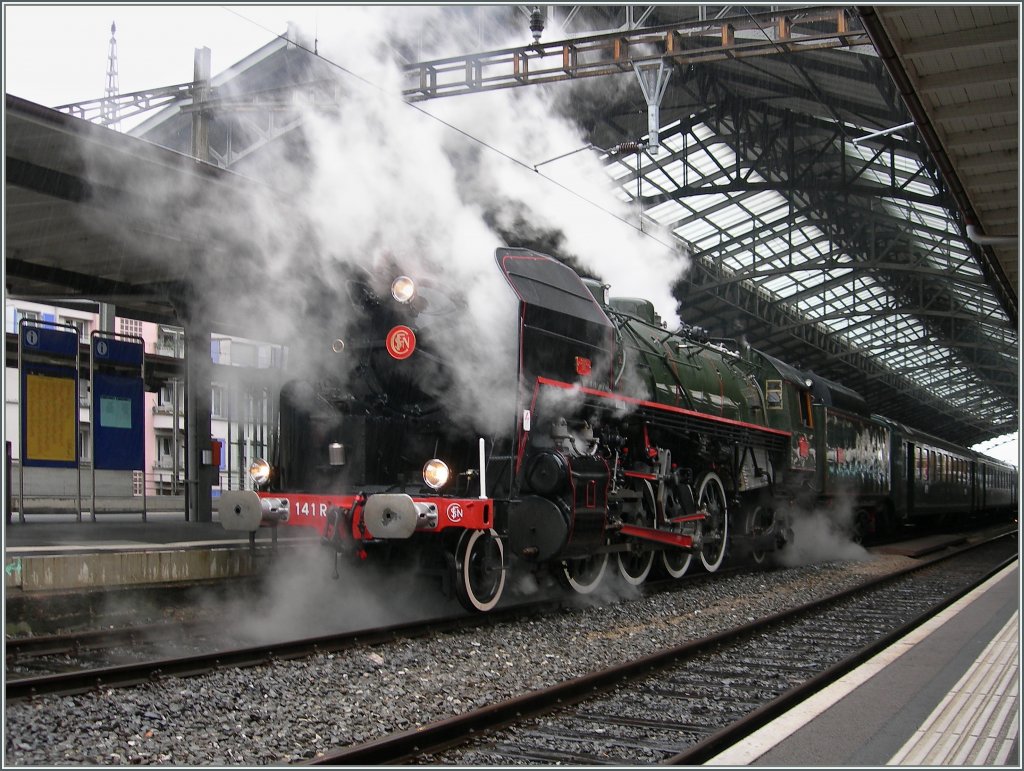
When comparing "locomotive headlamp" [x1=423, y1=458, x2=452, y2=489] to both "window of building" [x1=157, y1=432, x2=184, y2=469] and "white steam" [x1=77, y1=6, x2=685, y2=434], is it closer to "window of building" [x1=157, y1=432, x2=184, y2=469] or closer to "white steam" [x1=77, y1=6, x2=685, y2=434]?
"white steam" [x1=77, y1=6, x2=685, y2=434]

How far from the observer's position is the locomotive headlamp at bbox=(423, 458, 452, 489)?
22.7 ft

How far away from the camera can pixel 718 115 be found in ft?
56.9

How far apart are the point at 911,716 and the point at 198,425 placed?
352 inches

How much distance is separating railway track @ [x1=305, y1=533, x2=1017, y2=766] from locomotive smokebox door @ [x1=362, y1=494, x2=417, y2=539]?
5.53 feet

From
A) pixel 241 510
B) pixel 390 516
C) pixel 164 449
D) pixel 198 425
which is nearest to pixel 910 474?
pixel 198 425

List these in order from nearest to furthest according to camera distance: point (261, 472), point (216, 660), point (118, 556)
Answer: point (216, 660) < point (261, 472) < point (118, 556)

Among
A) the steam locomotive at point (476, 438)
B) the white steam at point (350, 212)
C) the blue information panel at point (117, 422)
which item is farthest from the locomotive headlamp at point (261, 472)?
the blue information panel at point (117, 422)

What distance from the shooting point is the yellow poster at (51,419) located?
9047mm

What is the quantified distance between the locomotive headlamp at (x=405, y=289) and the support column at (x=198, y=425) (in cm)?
417

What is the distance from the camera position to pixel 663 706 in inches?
204

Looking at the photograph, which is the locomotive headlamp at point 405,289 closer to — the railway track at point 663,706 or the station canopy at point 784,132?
the station canopy at point 784,132

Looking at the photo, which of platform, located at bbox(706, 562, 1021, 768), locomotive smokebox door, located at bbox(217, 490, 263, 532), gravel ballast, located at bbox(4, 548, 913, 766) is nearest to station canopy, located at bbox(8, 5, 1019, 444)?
locomotive smokebox door, located at bbox(217, 490, 263, 532)

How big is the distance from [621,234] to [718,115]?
7.45m

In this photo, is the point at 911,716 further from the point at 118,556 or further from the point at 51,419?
the point at 51,419
